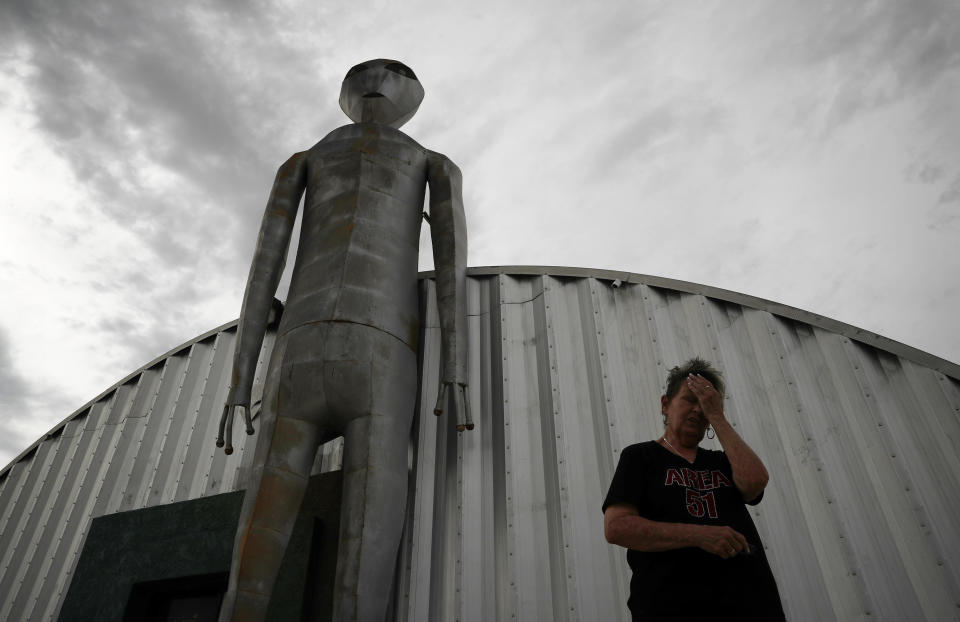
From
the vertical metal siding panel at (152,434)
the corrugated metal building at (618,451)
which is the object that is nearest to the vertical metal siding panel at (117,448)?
the vertical metal siding panel at (152,434)

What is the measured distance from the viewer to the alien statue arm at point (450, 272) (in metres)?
3.95

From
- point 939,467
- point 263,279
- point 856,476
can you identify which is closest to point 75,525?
point 263,279

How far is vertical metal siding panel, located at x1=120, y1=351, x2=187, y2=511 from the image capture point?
6031mm

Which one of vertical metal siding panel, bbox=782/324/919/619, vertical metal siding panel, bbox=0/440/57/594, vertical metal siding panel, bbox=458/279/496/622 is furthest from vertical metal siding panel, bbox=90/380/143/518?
vertical metal siding panel, bbox=782/324/919/619

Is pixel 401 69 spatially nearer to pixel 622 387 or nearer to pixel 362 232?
pixel 362 232

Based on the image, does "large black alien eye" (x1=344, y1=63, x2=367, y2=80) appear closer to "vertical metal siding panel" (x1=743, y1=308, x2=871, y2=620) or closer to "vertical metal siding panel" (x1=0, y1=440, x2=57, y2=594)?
"vertical metal siding panel" (x1=743, y1=308, x2=871, y2=620)

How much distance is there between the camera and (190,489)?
5711mm

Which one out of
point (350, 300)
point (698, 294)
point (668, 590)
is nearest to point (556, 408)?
point (698, 294)

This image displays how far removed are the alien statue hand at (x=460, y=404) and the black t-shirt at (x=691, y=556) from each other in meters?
1.43

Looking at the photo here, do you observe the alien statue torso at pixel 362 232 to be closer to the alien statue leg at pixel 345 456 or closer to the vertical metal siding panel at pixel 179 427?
the alien statue leg at pixel 345 456

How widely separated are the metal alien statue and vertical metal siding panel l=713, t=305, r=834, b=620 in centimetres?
195

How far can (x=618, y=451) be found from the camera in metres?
4.34

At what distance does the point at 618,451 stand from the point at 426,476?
54.6 inches

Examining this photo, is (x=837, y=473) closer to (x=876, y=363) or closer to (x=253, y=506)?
(x=876, y=363)
